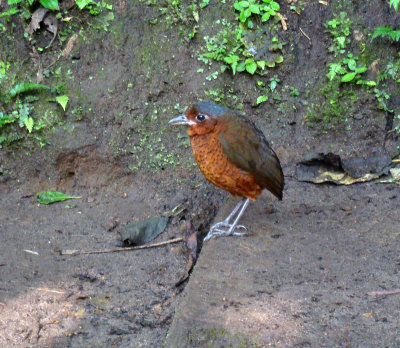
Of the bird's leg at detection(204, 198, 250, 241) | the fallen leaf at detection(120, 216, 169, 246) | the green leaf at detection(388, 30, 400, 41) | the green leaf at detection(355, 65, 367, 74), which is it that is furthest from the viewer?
the green leaf at detection(355, 65, 367, 74)

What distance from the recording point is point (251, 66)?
18.1ft

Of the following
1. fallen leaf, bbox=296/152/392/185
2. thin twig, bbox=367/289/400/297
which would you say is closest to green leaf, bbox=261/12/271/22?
fallen leaf, bbox=296/152/392/185

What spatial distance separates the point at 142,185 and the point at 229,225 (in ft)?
5.04

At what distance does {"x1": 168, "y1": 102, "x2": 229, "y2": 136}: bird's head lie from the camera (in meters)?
4.21

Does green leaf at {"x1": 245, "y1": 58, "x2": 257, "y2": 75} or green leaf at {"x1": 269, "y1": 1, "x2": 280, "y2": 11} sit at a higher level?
green leaf at {"x1": 269, "y1": 1, "x2": 280, "y2": 11}

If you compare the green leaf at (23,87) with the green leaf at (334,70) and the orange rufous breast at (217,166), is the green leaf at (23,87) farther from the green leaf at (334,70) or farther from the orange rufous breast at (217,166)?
the green leaf at (334,70)

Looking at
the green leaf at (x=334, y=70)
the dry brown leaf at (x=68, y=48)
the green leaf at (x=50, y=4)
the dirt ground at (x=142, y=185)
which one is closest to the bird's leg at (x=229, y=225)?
the dirt ground at (x=142, y=185)

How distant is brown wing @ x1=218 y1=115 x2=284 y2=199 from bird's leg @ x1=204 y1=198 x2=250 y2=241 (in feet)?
0.91

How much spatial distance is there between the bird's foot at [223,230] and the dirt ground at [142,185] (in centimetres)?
20

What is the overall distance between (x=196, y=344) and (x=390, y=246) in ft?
5.53

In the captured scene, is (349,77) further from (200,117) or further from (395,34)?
(200,117)

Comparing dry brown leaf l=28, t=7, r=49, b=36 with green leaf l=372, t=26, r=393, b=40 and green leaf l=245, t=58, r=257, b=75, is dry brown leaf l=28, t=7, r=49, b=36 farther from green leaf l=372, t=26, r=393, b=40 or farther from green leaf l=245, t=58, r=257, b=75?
green leaf l=372, t=26, r=393, b=40

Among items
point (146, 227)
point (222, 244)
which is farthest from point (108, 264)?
point (222, 244)

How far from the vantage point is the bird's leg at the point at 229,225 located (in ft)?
13.4
